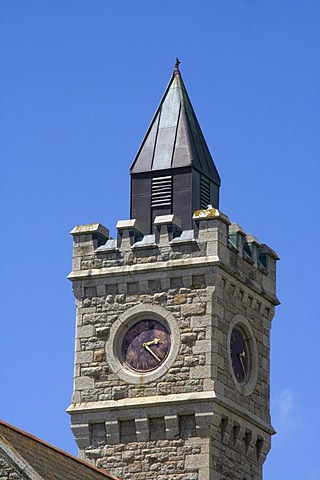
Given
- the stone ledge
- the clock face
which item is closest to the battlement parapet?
the clock face

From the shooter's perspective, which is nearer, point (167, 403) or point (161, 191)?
point (167, 403)

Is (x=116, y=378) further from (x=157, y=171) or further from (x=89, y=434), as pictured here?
(x=157, y=171)

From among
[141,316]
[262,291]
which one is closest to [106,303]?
[141,316]

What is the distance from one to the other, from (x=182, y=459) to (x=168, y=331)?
7.84ft

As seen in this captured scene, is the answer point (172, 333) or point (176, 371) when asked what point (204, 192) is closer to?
point (172, 333)

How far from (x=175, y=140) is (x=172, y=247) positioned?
2.49 meters

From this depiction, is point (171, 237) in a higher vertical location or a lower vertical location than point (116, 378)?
higher

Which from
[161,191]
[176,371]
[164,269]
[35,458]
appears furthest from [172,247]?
[35,458]

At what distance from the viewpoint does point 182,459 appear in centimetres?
3353

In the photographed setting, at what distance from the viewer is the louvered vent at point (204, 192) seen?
35781mm

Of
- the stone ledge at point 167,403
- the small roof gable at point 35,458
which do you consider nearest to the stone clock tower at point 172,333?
the stone ledge at point 167,403

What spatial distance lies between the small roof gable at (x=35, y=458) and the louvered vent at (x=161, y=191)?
7.08 meters

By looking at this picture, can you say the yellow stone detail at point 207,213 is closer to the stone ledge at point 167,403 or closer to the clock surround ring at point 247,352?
the clock surround ring at point 247,352

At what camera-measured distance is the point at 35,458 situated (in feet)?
89.9
